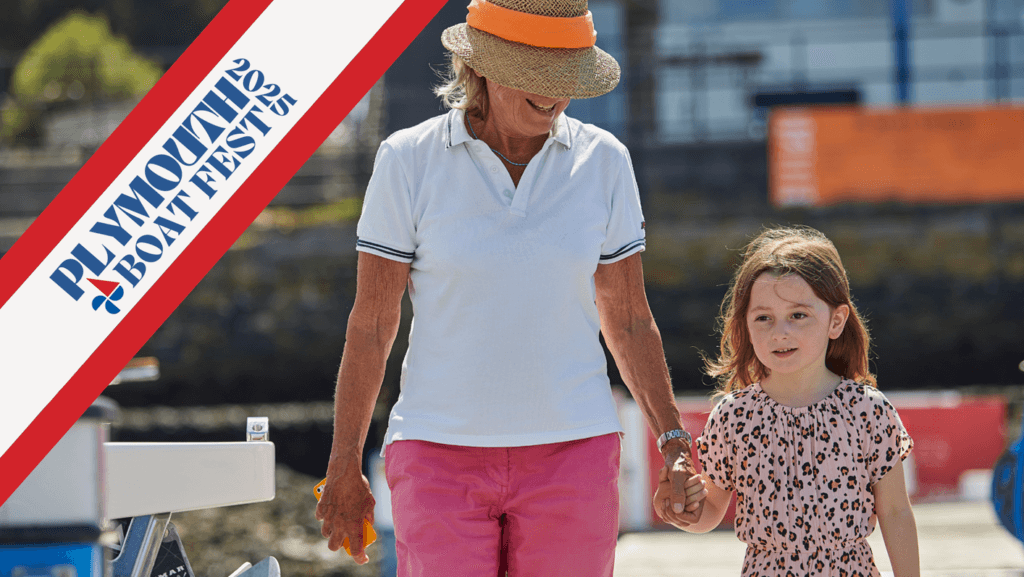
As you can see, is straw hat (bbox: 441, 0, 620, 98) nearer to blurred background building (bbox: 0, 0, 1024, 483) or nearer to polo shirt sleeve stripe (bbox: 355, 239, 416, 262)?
polo shirt sleeve stripe (bbox: 355, 239, 416, 262)

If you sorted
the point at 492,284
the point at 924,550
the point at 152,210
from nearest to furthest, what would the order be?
the point at 492,284 < the point at 152,210 < the point at 924,550

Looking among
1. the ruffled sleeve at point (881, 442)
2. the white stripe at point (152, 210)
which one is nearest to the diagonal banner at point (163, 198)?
the white stripe at point (152, 210)

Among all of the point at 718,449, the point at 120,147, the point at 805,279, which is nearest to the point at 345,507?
the point at 718,449

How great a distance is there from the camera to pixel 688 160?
12.8m

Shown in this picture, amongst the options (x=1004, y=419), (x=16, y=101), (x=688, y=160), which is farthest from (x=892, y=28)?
(x=16, y=101)

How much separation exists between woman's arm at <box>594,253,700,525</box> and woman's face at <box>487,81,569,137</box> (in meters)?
0.32

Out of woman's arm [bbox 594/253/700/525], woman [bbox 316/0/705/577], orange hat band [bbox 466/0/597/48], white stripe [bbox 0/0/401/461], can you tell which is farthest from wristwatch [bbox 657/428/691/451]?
white stripe [bbox 0/0/401/461]

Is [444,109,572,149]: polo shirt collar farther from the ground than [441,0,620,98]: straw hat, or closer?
closer

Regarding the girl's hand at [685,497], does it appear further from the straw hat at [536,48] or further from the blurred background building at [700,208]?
the blurred background building at [700,208]

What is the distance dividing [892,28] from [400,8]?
9153 millimetres

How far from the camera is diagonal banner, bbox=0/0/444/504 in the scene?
286 centimetres

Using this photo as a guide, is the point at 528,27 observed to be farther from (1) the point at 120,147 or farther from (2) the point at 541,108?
(1) the point at 120,147

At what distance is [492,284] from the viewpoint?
6.66 feet

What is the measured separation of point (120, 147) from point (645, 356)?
2012mm
